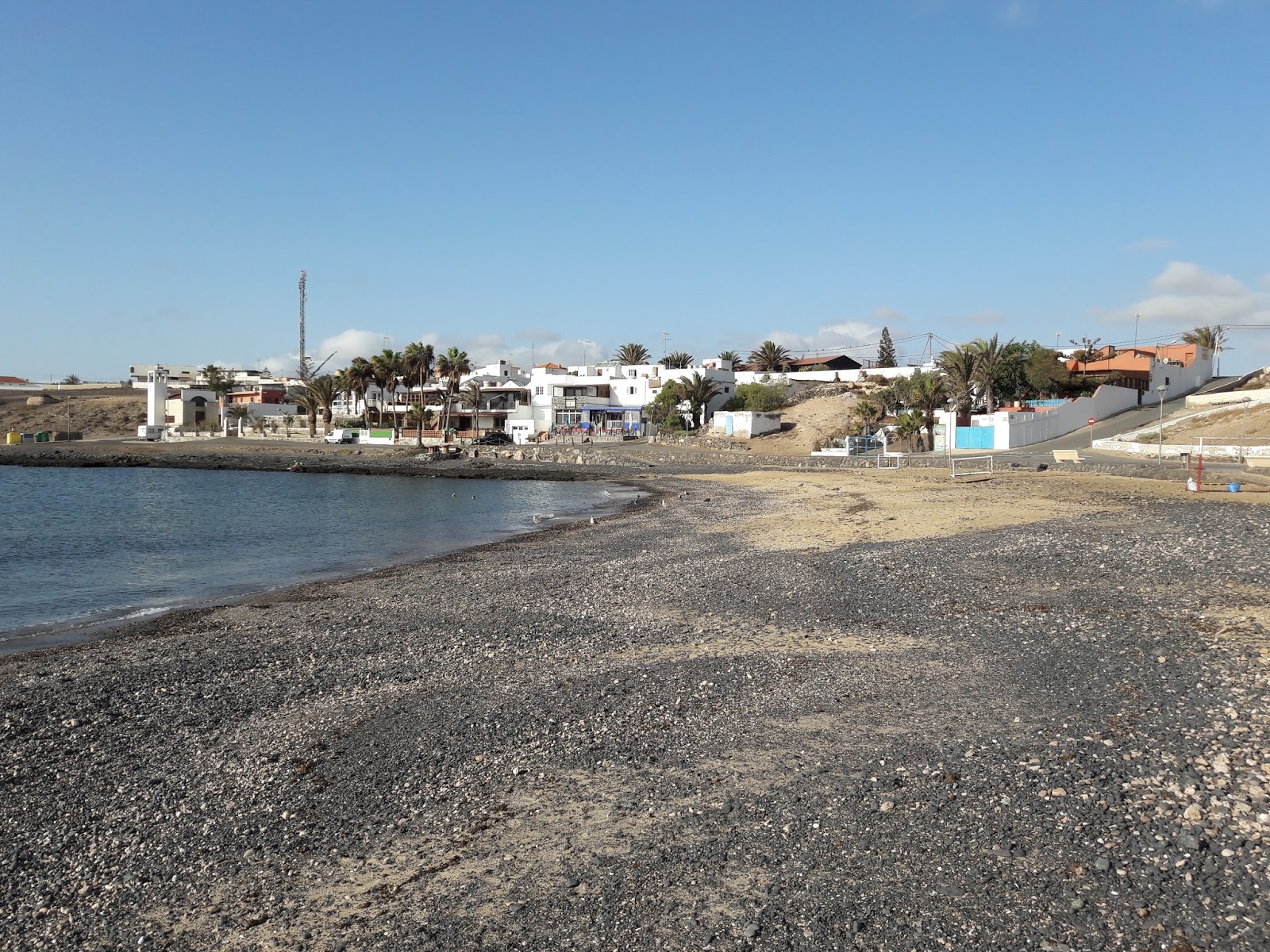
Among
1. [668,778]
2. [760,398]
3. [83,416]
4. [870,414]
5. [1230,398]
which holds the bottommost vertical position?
[668,778]

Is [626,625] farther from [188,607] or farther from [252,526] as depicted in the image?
[252,526]

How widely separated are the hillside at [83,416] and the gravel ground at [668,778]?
453ft

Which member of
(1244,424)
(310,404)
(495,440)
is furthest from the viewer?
(310,404)

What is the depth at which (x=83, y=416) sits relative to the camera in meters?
143

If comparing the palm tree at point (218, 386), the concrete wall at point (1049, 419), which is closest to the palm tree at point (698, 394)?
the concrete wall at point (1049, 419)

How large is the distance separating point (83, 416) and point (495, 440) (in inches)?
3525

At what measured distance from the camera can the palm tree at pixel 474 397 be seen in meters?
104

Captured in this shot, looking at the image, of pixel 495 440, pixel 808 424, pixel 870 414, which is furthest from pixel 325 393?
pixel 870 414

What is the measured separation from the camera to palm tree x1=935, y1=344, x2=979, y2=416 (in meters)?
64.9

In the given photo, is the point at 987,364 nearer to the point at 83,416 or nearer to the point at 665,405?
the point at 665,405

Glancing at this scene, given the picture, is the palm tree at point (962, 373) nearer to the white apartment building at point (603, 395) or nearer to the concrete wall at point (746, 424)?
the concrete wall at point (746, 424)

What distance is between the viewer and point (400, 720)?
413 inches

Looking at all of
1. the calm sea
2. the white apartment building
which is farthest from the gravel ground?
the white apartment building

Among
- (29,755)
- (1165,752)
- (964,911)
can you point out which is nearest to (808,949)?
(964,911)
